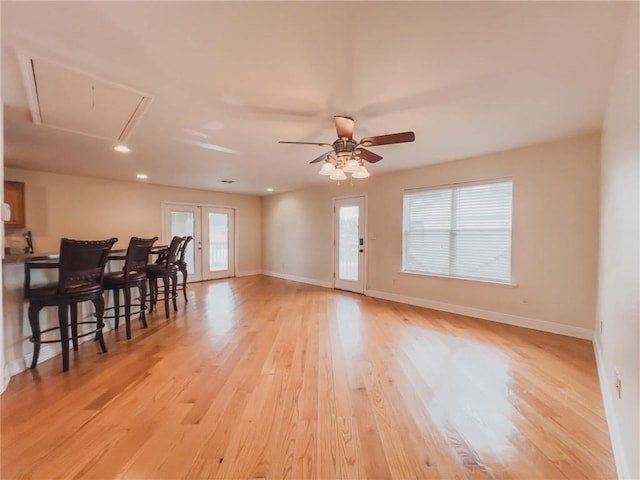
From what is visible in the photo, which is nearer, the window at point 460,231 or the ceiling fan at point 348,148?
the ceiling fan at point 348,148

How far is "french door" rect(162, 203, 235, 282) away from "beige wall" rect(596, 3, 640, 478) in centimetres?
704

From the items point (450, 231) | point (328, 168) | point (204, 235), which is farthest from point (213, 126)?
point (204, 235)

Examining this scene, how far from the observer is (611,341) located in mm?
1894

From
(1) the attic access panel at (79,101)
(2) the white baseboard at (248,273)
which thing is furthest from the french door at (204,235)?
(1) the attic access panel at (79,101)

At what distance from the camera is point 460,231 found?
418cm

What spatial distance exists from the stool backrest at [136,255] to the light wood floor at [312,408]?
791 millimetres

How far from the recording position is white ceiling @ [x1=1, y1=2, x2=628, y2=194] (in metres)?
1.43

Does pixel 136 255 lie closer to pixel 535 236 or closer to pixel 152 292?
pixel 152 292

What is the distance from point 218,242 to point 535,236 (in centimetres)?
658

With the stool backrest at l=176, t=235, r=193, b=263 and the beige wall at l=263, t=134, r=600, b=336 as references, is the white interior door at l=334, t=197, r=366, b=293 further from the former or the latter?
the stool backrest at l=176, t=235, r=193, b=263

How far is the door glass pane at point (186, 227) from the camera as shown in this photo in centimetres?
652

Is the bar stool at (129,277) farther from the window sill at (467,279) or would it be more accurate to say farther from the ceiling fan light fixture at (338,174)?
the window sill at (467,279)

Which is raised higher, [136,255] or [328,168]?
[328,168]

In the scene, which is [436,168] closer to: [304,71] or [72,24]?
[304,71]
